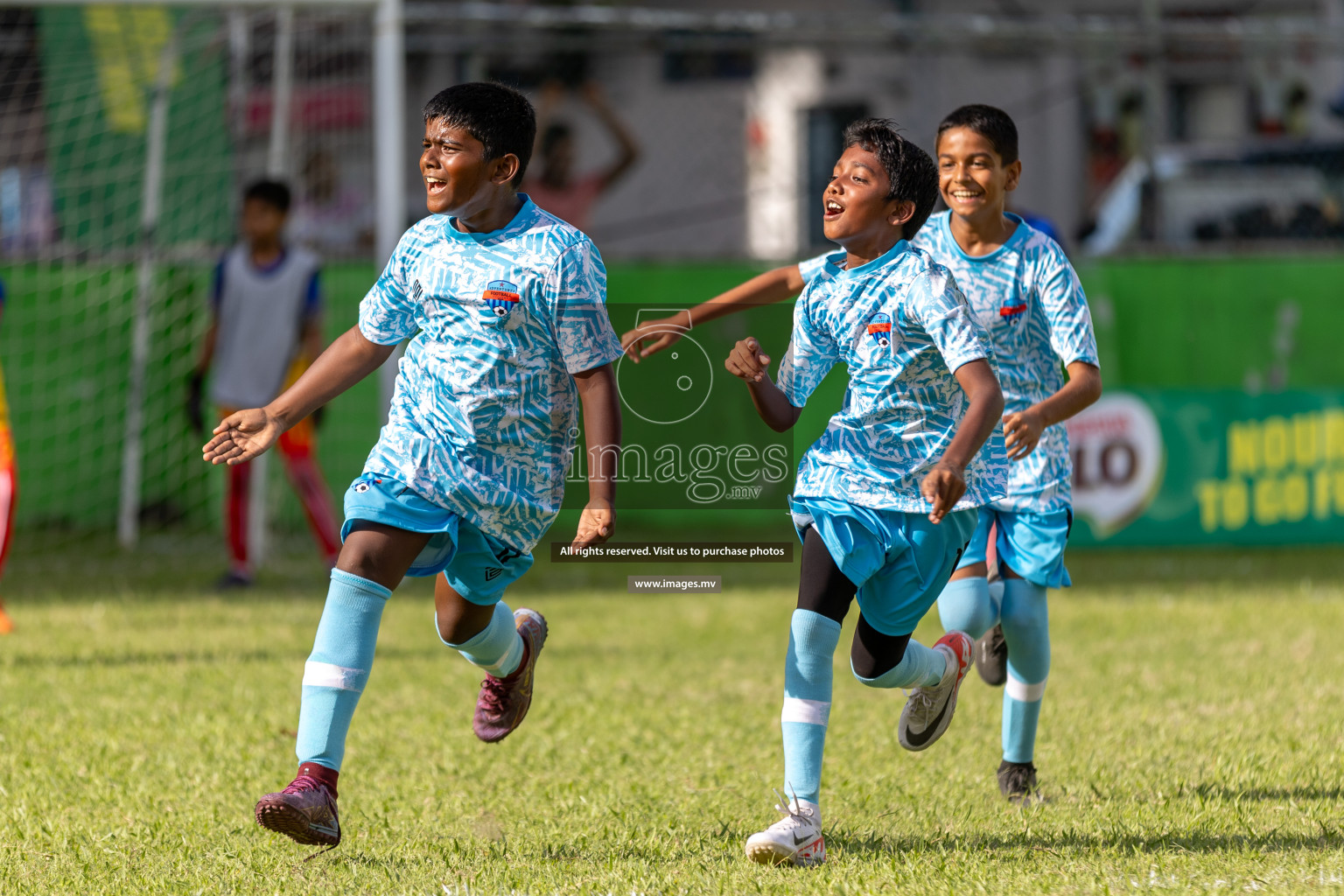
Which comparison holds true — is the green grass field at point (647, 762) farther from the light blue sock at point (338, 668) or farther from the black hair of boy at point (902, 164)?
the black hair of boy at point (902, 164)

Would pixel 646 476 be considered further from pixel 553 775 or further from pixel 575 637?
pixel 575 637

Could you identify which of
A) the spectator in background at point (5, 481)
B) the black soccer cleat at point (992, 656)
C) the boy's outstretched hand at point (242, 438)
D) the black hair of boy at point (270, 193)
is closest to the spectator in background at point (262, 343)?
the black hair of boy at point (270, 193)

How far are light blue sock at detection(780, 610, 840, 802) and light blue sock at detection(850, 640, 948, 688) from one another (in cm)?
18

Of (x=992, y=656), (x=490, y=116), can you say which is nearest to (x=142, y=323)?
(x=992, y=656)

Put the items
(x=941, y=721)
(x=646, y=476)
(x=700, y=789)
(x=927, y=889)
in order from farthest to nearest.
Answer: (x=646, y=476)
(x=700, y=789)
(x=941, y=721)
(x=927, y=889)

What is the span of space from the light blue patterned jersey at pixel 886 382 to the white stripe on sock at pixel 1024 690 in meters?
0.80

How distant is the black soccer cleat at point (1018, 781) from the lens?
438cm

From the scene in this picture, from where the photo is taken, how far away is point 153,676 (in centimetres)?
618

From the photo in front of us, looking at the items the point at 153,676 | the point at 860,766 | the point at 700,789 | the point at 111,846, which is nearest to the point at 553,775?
the point at 700,789

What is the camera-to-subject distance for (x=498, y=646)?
438cm

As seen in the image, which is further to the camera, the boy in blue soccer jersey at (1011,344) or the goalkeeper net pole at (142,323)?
the goalkeeper net pole at (142,323)

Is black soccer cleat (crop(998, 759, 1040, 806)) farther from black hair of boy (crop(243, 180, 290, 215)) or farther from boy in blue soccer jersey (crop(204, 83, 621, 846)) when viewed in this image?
black hair of boy (crop(243, 180, 290, 215))

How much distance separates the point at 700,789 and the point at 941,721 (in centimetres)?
73

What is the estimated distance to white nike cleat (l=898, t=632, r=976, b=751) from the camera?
13.7ft
